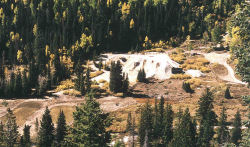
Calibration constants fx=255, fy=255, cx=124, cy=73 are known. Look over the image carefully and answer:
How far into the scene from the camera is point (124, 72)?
10362 cm

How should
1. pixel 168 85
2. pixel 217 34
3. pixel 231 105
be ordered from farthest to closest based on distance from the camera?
pixel 217 34 < pixel 168 85 < pixel 231 105

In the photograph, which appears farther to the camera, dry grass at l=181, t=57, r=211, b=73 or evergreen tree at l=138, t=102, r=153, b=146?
dry grass at l=181, t=57, r=211, b=73

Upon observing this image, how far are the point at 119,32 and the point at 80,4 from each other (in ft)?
112

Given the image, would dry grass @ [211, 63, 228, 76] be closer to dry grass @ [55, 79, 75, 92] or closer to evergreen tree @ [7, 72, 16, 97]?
dry grass @ [55, 79, 75, 92]

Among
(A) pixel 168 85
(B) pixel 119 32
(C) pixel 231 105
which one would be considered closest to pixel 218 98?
(C) pixel 231 105

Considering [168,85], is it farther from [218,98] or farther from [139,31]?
[139,31]

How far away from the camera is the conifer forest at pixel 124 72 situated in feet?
183

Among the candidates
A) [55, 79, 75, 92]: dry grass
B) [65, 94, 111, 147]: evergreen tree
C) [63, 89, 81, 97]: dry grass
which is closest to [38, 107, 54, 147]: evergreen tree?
[65, 94, 111, 147]: evergreen tree

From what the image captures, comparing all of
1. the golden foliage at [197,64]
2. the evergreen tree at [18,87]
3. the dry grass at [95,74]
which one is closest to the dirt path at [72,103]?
the evergreen tree at [18,87]

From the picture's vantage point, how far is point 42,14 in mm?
157250

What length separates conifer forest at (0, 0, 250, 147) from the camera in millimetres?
55875

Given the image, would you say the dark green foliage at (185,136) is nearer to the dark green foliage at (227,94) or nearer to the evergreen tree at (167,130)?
the evergreen tree at (167,130)

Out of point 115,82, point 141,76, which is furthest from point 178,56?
point 115,82

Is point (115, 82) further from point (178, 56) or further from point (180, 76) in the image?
point (178, 56)
